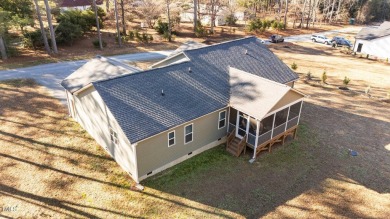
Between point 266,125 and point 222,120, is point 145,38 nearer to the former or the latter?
point 222,120

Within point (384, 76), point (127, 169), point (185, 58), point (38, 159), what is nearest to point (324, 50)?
point (384, 76)

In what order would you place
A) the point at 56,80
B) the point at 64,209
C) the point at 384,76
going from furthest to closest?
the point at 384,76
the point at 56,80
the point at 64,209

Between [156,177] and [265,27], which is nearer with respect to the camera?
[156,177]

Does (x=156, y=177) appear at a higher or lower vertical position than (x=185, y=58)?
lower

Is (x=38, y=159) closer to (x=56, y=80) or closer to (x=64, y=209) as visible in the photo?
(x=64, y=209)

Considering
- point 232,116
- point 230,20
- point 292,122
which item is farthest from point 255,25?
point 232,116

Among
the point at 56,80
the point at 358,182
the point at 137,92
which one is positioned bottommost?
the point at 358,182

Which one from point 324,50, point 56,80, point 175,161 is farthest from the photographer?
→ point 324,50
